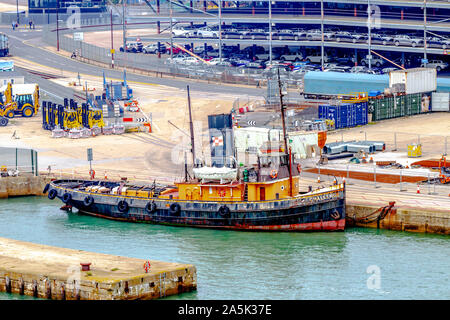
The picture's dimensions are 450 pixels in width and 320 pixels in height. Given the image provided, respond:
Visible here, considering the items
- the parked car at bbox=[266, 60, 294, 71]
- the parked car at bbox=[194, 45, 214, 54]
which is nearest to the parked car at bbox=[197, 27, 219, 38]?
the parked car at bbox=[194, 45, 214, 54]

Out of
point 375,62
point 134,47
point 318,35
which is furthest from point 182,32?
point 375,62

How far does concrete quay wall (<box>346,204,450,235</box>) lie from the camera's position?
60.8 metres

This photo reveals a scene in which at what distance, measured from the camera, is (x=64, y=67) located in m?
131

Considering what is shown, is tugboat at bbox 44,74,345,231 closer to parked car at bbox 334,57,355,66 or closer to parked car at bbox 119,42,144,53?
parked car at bbox 334,57,355,66

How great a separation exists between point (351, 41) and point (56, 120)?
4137cm

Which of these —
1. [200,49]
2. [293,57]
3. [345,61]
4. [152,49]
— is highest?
[200,49]

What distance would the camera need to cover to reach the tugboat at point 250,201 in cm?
6309

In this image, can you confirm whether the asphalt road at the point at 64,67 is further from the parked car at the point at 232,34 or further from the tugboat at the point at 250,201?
the tugboat at the point at 250,201

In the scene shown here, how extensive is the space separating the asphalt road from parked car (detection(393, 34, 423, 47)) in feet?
55.5

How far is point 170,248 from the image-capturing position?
60.4m

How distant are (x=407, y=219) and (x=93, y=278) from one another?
69.8 ft

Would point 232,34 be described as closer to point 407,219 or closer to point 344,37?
point 344,37

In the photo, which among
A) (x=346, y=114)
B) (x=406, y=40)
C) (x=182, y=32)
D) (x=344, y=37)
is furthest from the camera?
(x=182, y=32)
